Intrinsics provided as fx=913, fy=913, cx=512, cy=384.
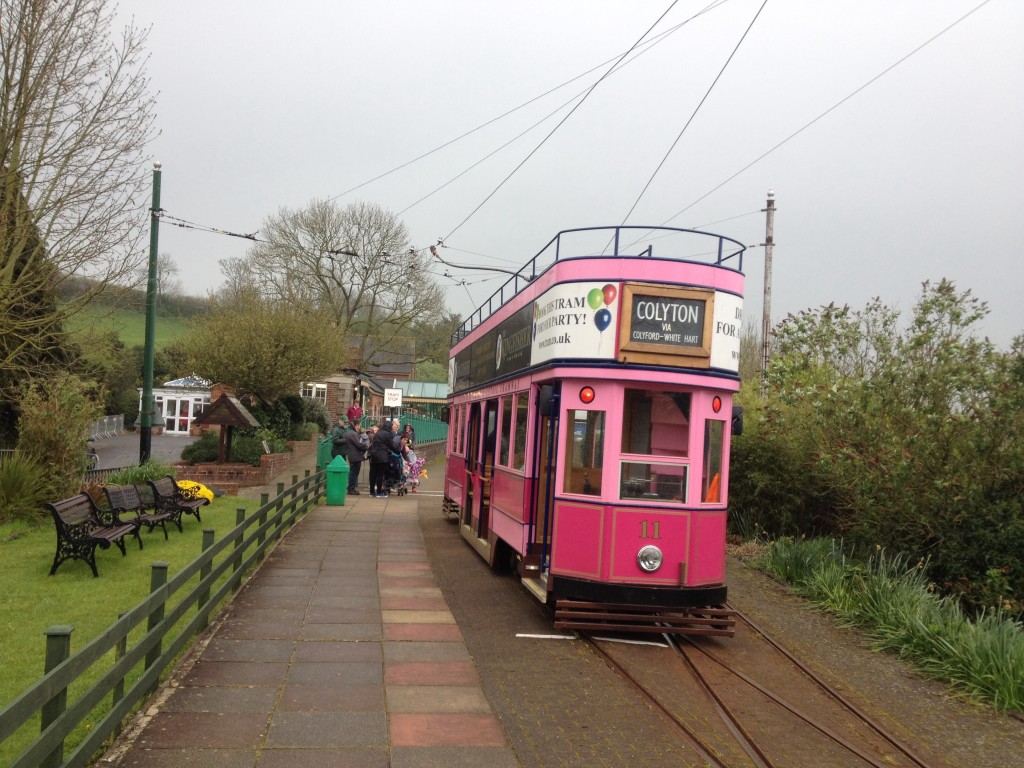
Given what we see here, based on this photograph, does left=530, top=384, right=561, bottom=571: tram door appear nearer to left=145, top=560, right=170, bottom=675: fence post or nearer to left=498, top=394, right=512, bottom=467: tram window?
left=498, top=394, right=512, bottom=467: tram window

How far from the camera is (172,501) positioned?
46.8 feet

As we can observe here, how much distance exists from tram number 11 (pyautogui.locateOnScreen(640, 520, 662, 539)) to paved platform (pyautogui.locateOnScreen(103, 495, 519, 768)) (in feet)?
6.16

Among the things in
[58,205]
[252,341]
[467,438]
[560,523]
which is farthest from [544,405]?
[252,341]

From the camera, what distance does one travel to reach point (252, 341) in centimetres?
2753

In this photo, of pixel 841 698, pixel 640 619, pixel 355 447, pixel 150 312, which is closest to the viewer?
pixel 841 698

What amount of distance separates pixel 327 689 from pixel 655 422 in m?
3.74

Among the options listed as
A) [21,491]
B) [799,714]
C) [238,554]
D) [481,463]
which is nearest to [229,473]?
[21,491]

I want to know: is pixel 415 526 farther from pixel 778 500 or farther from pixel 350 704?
pixel 350 704

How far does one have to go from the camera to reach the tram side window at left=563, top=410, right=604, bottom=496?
8.34 m

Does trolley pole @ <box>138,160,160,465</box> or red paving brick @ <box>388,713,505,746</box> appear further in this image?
trolley pole @ <box>138,160,160,465</box>

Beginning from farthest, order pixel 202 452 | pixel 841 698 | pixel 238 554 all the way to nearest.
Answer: pixel 202 452 < pixel 238 554 < pixel 841 698

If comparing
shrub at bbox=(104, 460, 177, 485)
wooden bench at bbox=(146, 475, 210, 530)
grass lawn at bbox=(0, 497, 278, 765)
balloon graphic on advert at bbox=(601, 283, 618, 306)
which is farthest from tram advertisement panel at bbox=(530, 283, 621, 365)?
shrub at bbox=(104, 460, 177, 485)

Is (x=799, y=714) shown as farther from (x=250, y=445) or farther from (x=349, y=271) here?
(x=349, y=271)

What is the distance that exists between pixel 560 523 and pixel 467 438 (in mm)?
5992
